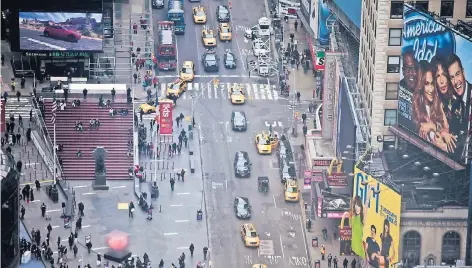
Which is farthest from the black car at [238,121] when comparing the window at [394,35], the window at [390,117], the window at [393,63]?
the window at [394,35]

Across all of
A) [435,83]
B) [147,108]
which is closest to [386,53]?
[435,83]

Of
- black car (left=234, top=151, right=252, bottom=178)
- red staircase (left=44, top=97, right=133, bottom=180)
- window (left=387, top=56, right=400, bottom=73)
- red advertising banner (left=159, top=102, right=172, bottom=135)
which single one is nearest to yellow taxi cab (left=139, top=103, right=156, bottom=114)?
red staircase (left=44, top=97, right=133, bottom=180)

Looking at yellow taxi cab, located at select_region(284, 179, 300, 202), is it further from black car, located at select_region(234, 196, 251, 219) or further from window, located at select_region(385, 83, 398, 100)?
window, located at select_region(385, 83, 398, 100)

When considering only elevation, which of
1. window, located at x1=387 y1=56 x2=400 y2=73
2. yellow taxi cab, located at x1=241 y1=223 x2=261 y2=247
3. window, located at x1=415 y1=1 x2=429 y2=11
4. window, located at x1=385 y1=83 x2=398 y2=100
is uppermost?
window, located at x1=415 y1=1 x2=429 y2=11

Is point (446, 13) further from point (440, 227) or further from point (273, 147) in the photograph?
point (273, 147)

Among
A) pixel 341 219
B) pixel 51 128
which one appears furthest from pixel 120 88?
pixel 341 219

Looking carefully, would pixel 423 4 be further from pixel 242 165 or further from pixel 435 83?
pixel 242 165

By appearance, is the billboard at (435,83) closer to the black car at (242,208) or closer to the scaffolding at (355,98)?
the scaffolding at (355,98)
